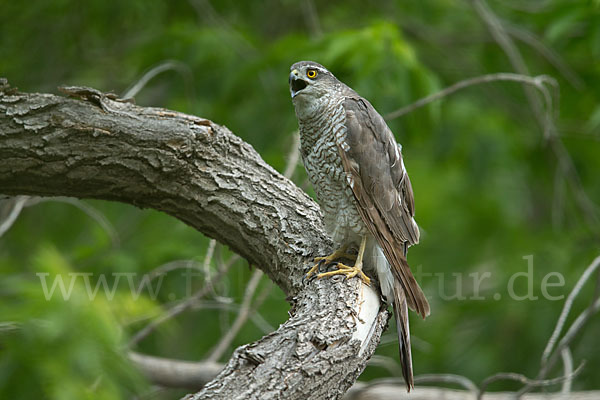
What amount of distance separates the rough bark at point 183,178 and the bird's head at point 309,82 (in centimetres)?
40

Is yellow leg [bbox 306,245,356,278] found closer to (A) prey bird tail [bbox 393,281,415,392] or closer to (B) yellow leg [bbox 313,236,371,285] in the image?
(B) yellow leg [bbox 313,236,371,285]

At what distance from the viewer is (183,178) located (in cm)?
302

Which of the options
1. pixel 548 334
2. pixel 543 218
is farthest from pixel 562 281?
pixel 543 218

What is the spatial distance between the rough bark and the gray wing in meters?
0.30

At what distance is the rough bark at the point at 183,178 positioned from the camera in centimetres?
272

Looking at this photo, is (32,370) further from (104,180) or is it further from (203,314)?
(203,314)

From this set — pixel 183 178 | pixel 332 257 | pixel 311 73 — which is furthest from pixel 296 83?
pixel 332 257

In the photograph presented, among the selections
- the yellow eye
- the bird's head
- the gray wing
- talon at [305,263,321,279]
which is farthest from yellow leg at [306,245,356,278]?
the yellow eye

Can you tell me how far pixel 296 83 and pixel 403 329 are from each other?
140 centimetres

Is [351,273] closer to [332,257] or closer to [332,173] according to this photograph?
[332,257]

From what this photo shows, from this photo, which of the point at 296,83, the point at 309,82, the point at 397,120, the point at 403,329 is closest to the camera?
the point at 403,329

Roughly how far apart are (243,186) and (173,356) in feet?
12.4

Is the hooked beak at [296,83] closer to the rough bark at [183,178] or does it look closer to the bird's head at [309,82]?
the bird's head at [309,82]

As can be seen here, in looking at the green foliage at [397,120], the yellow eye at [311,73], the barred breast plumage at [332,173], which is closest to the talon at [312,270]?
the barred breast plumage at [332,173]
